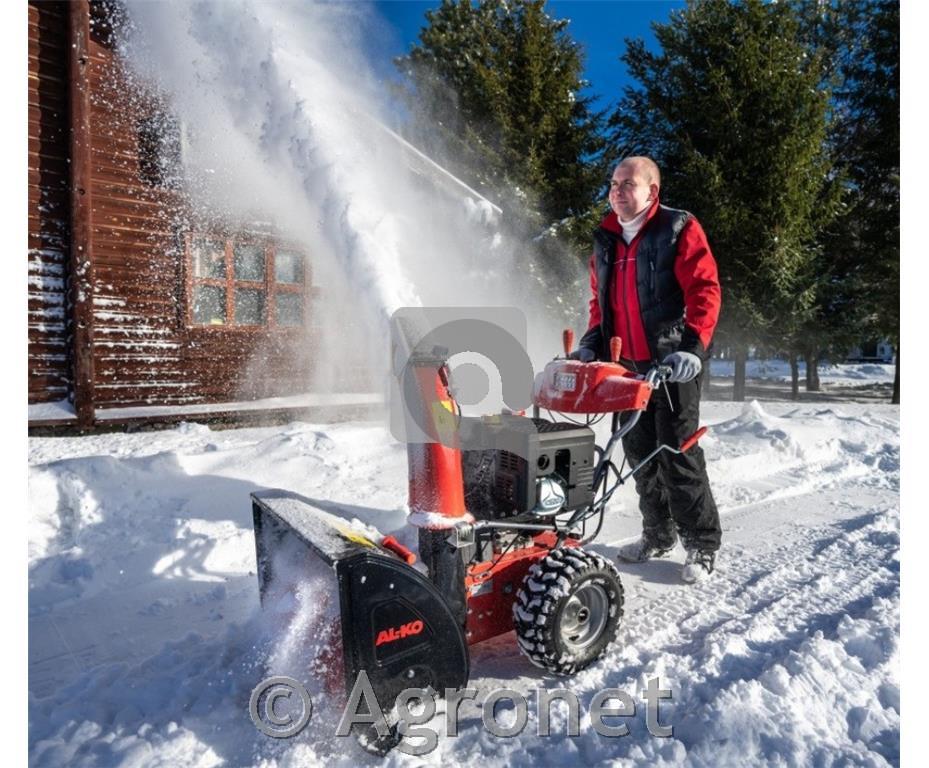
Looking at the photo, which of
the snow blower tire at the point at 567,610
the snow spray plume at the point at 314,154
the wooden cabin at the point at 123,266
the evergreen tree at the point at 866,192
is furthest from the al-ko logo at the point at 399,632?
the evergreen tree at the point at 866,192

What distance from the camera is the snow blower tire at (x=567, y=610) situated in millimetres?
2031

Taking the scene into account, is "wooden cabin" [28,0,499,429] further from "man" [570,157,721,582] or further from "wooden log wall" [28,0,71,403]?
"man" [570,157,721,582]

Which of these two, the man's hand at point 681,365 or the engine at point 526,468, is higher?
the man's hand at point 681,365

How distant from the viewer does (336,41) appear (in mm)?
6398

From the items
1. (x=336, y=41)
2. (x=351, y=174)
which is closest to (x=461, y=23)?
(x=336, y=41)

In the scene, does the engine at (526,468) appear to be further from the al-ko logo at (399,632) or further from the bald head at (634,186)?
the bald head at (634,186)

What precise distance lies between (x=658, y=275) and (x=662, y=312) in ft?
0.61

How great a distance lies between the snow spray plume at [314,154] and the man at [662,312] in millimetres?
1203

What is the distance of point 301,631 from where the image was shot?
192 centimetres

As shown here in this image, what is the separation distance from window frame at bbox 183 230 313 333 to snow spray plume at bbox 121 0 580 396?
0.23m

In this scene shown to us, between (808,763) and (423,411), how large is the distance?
150 centimetres

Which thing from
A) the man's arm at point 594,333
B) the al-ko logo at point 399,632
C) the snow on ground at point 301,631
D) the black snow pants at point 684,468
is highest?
the man's arm at point 594,333

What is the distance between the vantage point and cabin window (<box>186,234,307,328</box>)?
7316 millimetres

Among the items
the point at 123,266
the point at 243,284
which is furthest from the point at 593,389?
the point at 123,266
